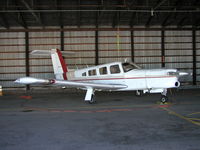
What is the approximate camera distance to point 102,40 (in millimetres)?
18094

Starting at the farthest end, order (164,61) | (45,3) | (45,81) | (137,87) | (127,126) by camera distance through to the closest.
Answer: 1. (164,61)
2. (45,3)
3. (137,87)
4. (45,81)
5. (127,126)

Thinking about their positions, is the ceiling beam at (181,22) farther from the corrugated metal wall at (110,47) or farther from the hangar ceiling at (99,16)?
the corrugated metal wall at (110,47)

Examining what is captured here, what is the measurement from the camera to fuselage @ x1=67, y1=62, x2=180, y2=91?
8.98m

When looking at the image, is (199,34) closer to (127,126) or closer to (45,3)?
(45,3)

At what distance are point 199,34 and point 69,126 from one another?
18171 mm

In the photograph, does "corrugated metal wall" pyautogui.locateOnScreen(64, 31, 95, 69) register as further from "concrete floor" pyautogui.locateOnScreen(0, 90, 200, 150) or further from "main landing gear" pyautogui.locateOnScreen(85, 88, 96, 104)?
"concrete floor" pyautogui.locateOnScreen(0, 90, 200, 150)

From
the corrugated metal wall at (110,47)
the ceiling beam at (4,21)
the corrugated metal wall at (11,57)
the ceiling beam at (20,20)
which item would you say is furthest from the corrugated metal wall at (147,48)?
the ceiling beam at (4,21)

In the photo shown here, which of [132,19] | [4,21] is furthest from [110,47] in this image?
[4,21]

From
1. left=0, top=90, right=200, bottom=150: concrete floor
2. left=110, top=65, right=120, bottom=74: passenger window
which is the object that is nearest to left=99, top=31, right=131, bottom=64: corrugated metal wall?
left=110, top=65, right=120, bottom=74: passenger window

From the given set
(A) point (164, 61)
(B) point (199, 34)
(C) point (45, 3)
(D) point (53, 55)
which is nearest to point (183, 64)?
(A) point (164, 61)

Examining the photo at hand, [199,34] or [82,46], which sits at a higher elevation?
[199,34]

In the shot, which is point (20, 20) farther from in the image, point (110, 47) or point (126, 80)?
point (126, 80)

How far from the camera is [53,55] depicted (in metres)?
12.3

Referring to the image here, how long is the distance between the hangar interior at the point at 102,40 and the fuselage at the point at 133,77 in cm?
745
